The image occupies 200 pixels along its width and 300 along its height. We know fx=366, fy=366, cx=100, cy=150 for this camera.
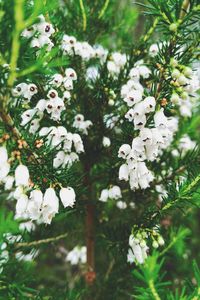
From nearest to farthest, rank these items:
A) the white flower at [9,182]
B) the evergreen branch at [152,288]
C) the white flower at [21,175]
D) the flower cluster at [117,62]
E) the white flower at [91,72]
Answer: the evergreen branch at [152,288]
the white flower at [21,175]
the white flower at [9,182]
the flower cluster at [117,62]
the white flower at [91,72]

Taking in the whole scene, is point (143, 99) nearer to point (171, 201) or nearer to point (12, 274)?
point (171, 201)

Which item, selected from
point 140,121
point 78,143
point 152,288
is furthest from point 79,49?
point 152,288

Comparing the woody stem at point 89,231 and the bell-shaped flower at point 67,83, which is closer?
the bell-shaped flower at point 67,83

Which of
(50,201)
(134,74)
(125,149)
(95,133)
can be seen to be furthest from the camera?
(95,133)

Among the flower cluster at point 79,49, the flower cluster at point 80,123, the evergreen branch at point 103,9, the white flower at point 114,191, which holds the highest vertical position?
the evergreen branch at point 103,9

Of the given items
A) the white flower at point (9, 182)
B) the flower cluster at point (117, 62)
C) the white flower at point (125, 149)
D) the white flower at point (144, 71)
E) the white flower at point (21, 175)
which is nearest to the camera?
the white flower at point (21, 175)

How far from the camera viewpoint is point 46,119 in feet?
5.16

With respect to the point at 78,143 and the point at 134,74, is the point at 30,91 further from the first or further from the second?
the point at 134,74

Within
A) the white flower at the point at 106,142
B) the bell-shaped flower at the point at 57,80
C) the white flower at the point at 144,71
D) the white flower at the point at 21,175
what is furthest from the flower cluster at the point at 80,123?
the white flower at the point at 21,175

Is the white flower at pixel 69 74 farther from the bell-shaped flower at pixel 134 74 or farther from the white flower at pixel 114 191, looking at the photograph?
the white flower at pixel 114 191

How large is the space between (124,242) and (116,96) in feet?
2.21

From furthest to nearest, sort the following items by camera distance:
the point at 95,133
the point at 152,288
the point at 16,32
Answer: the point at 95,133, the point at 152,288, the point at 16,32

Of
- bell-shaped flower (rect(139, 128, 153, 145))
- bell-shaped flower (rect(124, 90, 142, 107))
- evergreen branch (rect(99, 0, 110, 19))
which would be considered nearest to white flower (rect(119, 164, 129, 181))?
bell-shaped flower (rect(139, 128, 153, 145))

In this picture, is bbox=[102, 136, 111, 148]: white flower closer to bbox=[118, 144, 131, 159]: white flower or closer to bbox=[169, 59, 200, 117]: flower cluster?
bbox=[118, 144, 131, 159]: white flower
